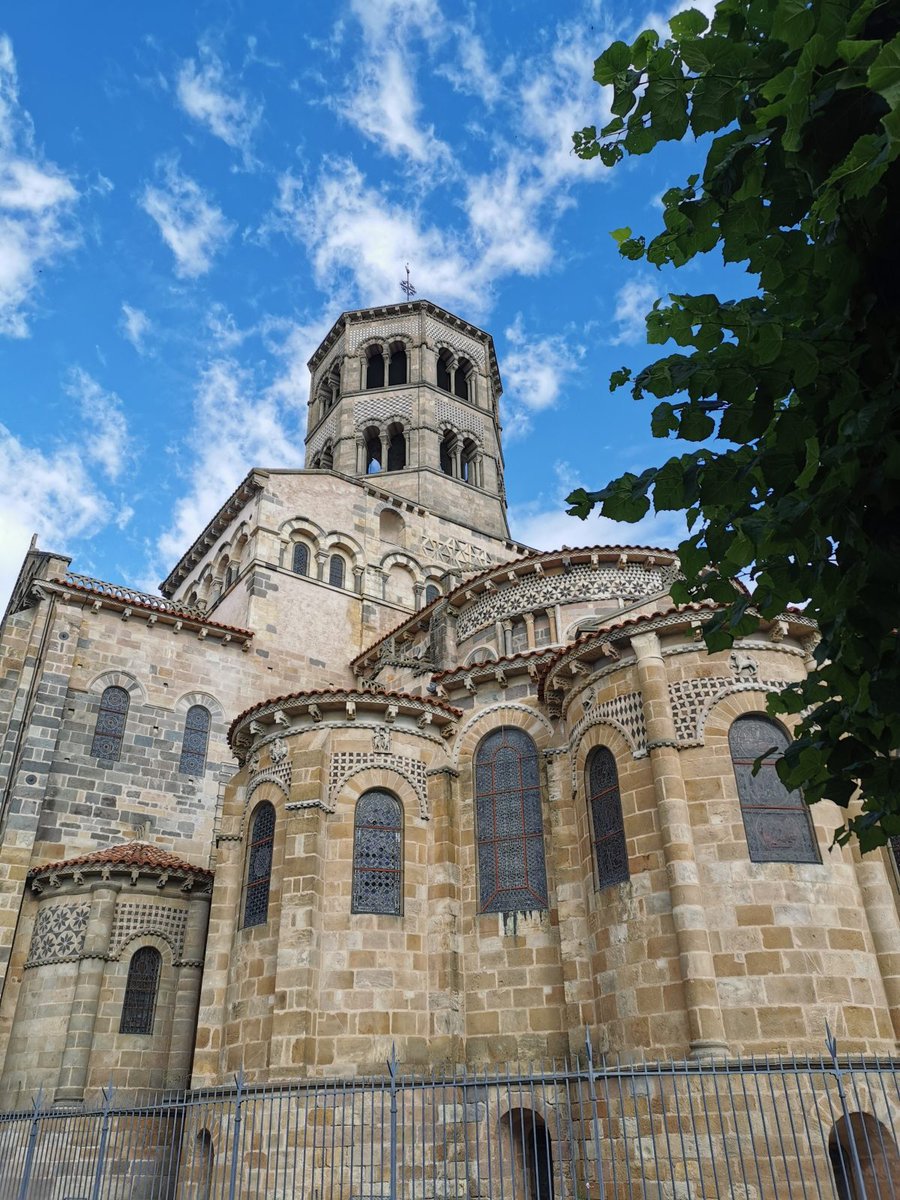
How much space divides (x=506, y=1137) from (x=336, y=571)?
17160 mm

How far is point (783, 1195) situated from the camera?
33.8 ft

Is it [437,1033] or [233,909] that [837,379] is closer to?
[437,1033]

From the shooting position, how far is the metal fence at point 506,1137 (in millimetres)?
9992

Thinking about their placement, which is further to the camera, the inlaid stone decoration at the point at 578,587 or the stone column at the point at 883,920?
the inlaid stone decoration at the point at 578,587

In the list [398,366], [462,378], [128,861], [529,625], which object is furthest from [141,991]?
[462,378]

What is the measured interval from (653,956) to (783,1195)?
116 inches

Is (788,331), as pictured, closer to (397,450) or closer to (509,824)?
(509,824)

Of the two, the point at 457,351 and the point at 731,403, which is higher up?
the point at 457,351

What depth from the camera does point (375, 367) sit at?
120ft

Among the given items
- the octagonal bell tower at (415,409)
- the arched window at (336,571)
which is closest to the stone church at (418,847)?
the arched window at (336,571)

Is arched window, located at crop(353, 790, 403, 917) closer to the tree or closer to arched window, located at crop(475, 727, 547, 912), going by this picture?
arched window, located at crop(475, 727, 547, 912)

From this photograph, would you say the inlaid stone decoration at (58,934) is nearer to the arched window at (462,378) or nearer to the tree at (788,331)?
the tree at (788,331)

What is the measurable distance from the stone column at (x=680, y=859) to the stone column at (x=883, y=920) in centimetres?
223

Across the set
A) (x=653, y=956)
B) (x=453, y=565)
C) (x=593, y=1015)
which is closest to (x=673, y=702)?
(x=653, y=956)
